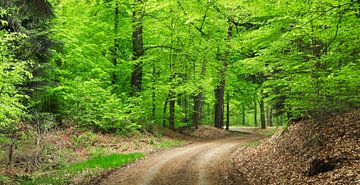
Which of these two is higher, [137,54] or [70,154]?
[137,54]

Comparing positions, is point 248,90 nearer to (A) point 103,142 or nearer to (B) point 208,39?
(B) point 208,39

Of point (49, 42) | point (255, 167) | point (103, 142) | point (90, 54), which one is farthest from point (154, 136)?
point (255, 167)

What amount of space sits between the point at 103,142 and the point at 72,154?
131 inches

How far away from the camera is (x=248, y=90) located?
35.9 m

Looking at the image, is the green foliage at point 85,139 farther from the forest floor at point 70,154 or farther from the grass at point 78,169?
the grass at point 78,169

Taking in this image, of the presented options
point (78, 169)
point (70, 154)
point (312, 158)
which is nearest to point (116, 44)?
point (70, 154)

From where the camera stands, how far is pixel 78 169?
44.6ft

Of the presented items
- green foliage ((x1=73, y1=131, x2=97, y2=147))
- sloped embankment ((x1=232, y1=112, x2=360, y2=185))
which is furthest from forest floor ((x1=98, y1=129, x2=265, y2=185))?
green foliage ((x1=73, y1=131, x2=97, y2=147))

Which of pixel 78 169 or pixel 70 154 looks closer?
pixel 78 169

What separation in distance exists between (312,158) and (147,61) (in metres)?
16.4

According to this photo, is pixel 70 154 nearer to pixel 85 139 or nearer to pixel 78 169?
pixel 85 139

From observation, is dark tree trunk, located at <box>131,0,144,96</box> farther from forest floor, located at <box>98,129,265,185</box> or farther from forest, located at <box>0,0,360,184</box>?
forest floor, located at <box>98,129,265,185</box>

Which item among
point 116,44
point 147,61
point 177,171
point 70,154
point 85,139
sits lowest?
point 177,171

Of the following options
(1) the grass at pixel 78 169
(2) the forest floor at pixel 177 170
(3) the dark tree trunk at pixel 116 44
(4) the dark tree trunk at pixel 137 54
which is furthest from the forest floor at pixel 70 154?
(3) the dark tree trunk at pixel 116 44
